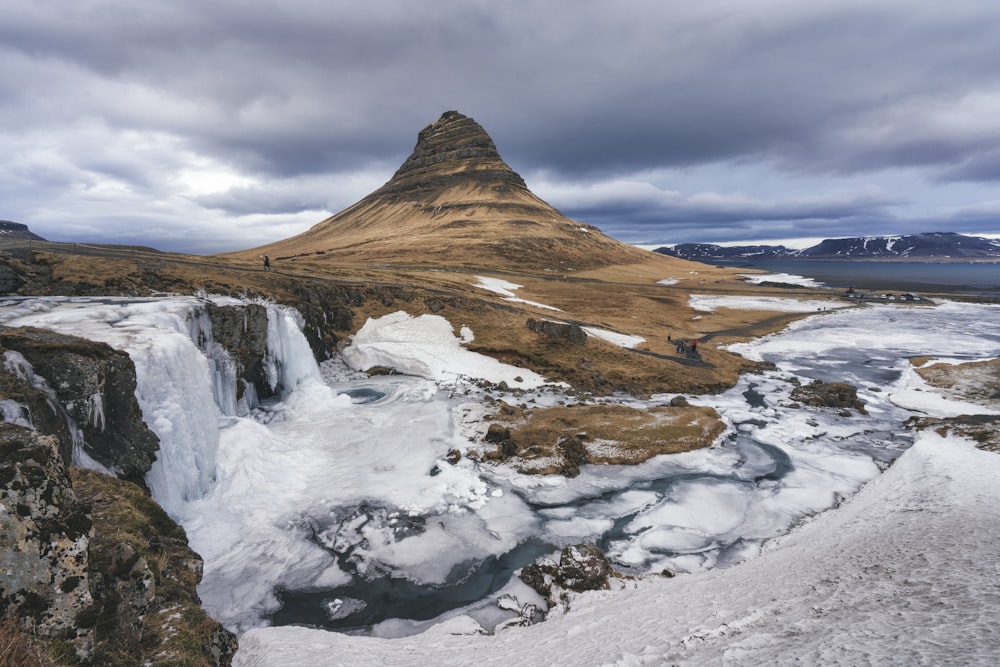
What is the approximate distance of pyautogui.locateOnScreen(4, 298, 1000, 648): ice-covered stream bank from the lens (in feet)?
51.6

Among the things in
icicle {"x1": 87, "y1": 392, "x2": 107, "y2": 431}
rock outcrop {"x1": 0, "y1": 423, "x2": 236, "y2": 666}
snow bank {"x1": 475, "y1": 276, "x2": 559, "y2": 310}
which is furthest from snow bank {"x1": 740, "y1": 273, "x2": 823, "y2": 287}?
rock outcrop {"x1": 0, "y1": 423, "x2": 236, "y2": 666}

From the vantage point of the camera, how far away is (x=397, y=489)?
70.0 feet

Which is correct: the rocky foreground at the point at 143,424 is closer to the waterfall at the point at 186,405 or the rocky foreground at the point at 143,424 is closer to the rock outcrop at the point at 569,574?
the rock outcrop at the point at 569,574

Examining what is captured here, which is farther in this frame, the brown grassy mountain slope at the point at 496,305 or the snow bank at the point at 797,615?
the brown grassy mountain slope at the point at 496,305

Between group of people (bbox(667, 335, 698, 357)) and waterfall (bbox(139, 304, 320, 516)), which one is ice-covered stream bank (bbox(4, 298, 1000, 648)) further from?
group of people (bbox(667, 335, 698, 357))

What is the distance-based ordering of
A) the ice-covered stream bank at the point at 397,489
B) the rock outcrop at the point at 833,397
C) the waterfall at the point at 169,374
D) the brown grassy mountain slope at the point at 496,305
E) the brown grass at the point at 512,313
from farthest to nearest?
1. the brown grass at the point at 512,313
2. the brown grassy mountain slope at the point at 496,305
3. the rock outcrop at the point at 833,397
4. the waterfall at the point at 169,374
5. the ice-covered stream bank at the point at 397,489

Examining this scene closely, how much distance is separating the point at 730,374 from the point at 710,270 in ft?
512

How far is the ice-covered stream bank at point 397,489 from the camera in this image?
15.7m

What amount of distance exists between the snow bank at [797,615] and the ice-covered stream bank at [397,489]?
2.54 metres

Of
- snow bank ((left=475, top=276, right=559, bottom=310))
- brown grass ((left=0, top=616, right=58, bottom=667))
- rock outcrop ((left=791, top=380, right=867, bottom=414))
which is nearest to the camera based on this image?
brown grass ((left=0, top=616, right=58, bottom=667))

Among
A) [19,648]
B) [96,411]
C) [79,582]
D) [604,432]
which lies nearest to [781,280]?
[604,432]

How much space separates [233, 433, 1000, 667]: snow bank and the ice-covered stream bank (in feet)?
8.35

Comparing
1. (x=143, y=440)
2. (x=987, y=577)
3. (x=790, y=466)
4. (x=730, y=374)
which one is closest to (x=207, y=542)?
(x=143, y=440)

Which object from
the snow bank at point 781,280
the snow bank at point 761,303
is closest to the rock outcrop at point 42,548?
the snow bank at point 761,303
